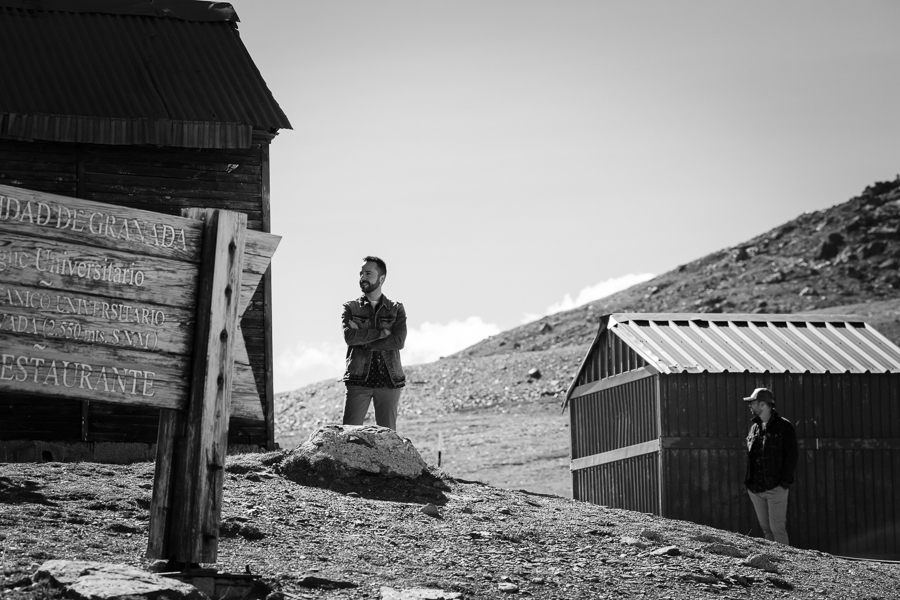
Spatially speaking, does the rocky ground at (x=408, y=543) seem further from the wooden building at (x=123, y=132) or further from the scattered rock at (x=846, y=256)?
the scattered rock at (x=846, y=256)

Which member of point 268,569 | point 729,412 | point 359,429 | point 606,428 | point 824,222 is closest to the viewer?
point 268,569

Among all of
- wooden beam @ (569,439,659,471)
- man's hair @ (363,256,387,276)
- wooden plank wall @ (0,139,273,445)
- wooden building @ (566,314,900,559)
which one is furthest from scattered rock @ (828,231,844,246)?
man's hair @ (363,256,387,276)

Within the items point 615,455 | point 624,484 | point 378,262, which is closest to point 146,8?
point 378,262

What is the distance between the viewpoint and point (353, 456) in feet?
33.8

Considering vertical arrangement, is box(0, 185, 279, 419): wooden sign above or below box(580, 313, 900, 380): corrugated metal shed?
below

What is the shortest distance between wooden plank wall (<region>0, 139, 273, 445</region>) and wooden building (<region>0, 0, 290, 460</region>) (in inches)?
0.5

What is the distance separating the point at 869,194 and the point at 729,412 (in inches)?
2594

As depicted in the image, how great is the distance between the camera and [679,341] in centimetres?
1435

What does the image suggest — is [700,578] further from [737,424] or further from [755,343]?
[755,343]

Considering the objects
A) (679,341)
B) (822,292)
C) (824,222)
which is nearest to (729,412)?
(679,341)

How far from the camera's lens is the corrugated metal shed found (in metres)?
13.8

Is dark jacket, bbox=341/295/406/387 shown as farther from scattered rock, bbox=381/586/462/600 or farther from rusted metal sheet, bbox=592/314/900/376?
scattered rock, bbox=381/586/462/600

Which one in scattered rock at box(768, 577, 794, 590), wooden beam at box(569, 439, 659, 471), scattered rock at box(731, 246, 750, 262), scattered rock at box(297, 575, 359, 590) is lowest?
scattered rock at box(768, 577, 794, 590)

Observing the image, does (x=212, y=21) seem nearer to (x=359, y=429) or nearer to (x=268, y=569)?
(x=359, y=429)
